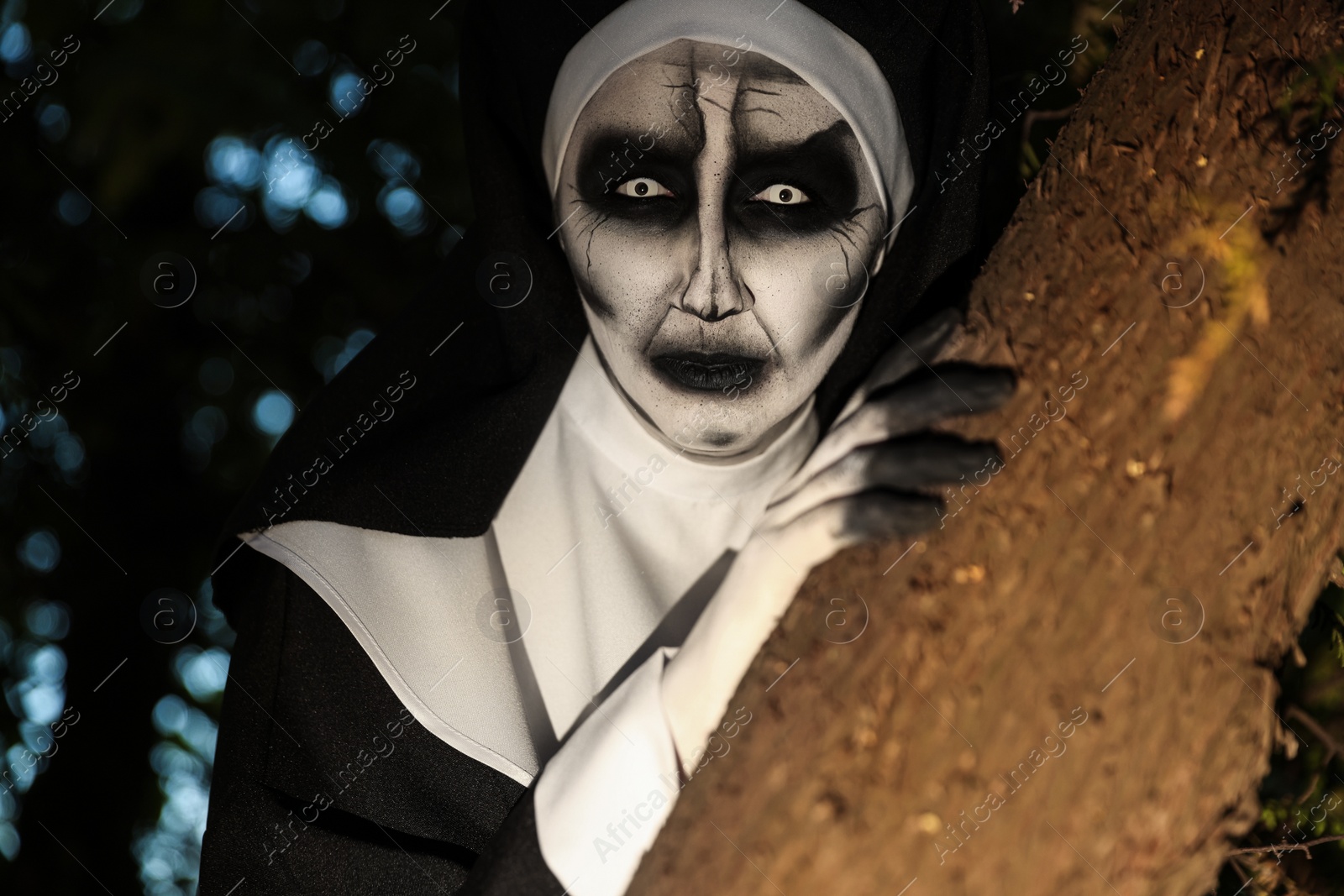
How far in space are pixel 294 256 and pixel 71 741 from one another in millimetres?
1801

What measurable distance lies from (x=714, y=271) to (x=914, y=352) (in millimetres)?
696

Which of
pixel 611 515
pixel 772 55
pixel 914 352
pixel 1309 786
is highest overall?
pixel 772 55

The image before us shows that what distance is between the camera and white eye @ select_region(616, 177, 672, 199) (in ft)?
7.27

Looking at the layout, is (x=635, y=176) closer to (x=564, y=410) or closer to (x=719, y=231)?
(x=719, y=231)

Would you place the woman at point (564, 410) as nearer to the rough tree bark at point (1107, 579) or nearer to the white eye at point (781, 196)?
the white eye at point (781, 196)

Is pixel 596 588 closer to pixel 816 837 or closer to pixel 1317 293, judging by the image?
pixel 816 837

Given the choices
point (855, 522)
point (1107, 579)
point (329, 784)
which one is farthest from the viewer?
point (329, 784)

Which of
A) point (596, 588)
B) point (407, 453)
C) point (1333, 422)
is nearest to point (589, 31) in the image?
point (407, 453)

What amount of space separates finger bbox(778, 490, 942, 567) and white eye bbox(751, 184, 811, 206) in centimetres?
85

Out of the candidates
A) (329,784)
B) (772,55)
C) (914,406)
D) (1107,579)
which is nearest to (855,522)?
(914,406)

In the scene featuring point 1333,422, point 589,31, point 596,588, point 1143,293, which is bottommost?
point 596,588

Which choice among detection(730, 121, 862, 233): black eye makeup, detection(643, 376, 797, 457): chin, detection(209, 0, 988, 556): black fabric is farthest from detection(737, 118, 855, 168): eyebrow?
detection(643, 376, 797, 457): chin

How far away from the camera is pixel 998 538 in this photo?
52.0 inches

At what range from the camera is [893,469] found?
4.89ft
